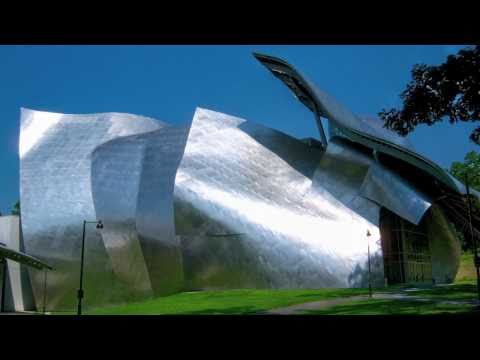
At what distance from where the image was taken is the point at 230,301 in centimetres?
2339

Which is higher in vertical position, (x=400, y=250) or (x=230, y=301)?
(x=400, y=250)

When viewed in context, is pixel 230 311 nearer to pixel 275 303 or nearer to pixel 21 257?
pixel 275 303

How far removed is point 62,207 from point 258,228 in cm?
1283

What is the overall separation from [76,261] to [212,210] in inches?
362

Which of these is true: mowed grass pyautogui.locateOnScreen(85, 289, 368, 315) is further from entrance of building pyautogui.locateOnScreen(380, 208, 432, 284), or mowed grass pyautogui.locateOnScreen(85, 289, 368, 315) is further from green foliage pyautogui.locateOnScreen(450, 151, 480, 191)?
green foliage pyautogui.locateOnScreen(450, 151, 480, 191)

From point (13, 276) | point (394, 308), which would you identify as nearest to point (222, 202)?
point (394, 308)

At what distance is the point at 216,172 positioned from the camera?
98.0ft

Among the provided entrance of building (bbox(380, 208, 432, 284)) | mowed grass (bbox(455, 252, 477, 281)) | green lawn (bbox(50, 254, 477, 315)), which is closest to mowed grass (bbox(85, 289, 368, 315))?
green lawn (bbox(50, 254, 477, 315))

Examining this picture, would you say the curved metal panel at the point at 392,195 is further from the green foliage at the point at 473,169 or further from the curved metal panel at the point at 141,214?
the green foliage at the point at 473,169

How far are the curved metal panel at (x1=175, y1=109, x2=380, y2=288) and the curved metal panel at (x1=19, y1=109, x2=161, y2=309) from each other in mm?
5955

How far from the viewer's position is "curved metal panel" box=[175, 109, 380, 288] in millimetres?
26734
